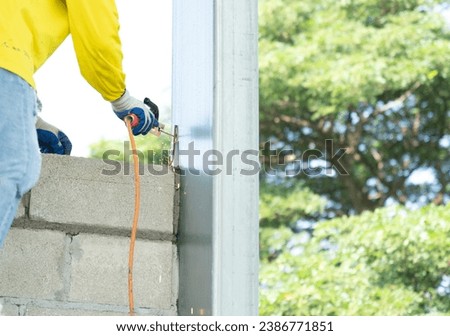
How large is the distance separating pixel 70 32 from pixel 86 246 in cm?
59

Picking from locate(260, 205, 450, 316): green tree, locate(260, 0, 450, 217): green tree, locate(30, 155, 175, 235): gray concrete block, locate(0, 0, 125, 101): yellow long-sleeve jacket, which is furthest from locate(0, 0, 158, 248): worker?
locate(260, 0, 450, 217): green tree

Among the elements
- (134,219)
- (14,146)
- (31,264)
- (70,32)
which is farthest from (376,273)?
(14,146)

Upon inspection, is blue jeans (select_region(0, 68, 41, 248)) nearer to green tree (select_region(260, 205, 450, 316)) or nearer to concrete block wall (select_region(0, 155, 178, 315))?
concrete block wall (select_region(0, 155, 178, 315))

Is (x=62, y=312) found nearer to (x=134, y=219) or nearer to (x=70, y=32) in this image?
(x=134, y=219)

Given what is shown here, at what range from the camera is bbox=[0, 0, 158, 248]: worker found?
86.4 inches

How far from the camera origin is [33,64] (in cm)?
237

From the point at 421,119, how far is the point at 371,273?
2.73m

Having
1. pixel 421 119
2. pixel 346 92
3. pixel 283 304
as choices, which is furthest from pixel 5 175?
pixel 421 119

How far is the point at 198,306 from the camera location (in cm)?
241

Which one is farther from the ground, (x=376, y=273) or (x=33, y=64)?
(x=376, y=273)

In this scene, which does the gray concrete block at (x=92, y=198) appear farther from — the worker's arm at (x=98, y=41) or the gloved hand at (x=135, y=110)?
the worker's arm at (x=98, y=41)

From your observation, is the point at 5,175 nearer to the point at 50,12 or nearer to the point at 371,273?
the point at 50,12

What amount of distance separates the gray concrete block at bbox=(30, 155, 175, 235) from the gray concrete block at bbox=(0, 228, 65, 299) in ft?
0.19

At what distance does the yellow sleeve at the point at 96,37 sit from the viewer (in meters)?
2.43
